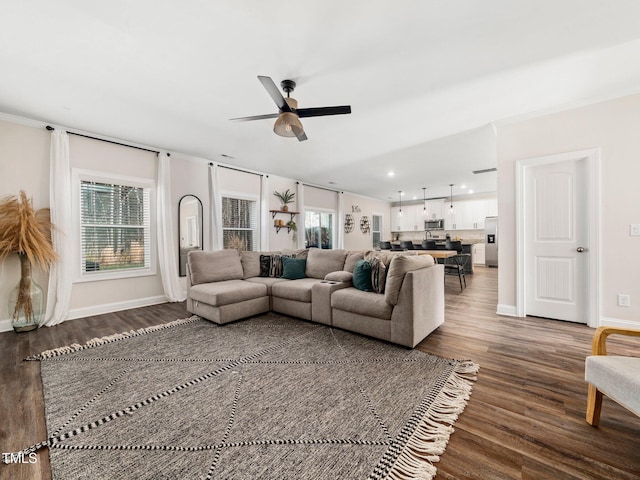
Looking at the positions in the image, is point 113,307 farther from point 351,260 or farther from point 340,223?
point 340,223

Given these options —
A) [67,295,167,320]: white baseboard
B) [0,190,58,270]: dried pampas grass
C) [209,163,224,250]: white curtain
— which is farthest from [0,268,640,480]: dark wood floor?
[209,163,224,250]: white curtain

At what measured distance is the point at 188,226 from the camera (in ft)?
16.3

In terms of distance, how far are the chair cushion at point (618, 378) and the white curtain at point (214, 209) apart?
5.13 metres

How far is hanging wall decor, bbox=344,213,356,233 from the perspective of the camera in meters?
8.66

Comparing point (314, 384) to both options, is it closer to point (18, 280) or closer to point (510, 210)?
point (510, 210)

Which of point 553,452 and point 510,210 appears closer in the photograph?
point 553,452

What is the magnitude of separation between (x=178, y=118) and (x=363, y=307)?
3.25 m

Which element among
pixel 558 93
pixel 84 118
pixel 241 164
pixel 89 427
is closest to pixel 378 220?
pixel 241 164

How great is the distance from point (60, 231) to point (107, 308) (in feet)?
4.09

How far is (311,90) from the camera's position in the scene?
9.14ft

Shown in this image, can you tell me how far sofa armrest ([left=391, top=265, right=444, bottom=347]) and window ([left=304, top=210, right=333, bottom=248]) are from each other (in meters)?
4.92

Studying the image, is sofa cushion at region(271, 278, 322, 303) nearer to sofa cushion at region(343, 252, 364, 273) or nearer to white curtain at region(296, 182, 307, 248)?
sofa cushion at region(343, 252, 364, 273)

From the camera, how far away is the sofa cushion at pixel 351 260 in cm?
368

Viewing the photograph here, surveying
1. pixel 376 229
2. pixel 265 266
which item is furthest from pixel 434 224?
pixel 265 266
